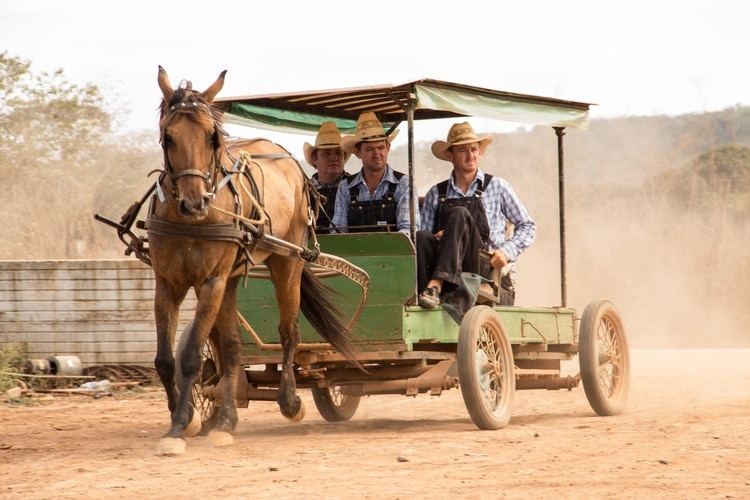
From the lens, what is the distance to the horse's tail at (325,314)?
7.07m

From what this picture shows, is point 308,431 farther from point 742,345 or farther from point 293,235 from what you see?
point 742,345

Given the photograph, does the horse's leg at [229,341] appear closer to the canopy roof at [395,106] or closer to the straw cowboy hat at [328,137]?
the canopy roof at [395,106]

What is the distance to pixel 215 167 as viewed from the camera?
20.4 ft

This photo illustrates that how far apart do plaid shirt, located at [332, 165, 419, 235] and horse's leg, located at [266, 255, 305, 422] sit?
2.92 ft

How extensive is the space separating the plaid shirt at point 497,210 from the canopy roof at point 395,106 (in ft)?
1.95

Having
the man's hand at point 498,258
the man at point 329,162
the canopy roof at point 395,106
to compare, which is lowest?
the man's hand at point 498,258

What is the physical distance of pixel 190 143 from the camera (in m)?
5.98

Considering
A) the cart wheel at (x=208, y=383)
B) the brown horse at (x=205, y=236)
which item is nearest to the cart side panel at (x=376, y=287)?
the brown horse at (x=205, y=236)

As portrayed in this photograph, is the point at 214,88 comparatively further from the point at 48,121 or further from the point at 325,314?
the point at 48,121

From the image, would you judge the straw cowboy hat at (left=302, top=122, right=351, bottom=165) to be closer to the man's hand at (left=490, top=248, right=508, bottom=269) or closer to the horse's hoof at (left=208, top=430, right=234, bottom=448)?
the man's hand at (left=490, top=248, right=508, bottom=269)

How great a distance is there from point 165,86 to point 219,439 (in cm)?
209

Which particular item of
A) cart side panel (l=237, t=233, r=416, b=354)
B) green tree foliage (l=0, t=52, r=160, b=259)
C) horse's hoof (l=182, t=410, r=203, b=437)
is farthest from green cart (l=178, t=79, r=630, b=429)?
green tree foliage (l=0, t=52, r=160, b=259)

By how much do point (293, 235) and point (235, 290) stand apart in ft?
2.07

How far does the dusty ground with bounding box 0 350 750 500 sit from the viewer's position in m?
4.91
